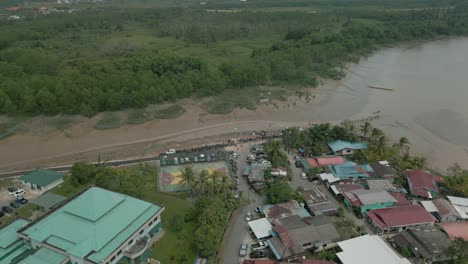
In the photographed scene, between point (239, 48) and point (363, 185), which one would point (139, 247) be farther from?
point (239, 48)

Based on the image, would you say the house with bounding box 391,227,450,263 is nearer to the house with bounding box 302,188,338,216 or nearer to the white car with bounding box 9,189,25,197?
the house with bounding box 302,188,338,216

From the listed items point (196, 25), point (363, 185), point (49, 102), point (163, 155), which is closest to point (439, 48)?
point (196, 25)

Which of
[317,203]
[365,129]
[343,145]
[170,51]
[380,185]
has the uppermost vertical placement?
[170,51]

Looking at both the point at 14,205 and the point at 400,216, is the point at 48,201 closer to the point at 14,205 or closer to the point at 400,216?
the point at 14,205

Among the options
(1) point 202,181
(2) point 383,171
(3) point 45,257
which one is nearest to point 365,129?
(2) point 383,171

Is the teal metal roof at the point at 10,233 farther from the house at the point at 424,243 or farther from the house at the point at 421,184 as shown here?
the house at the point at 421,184
